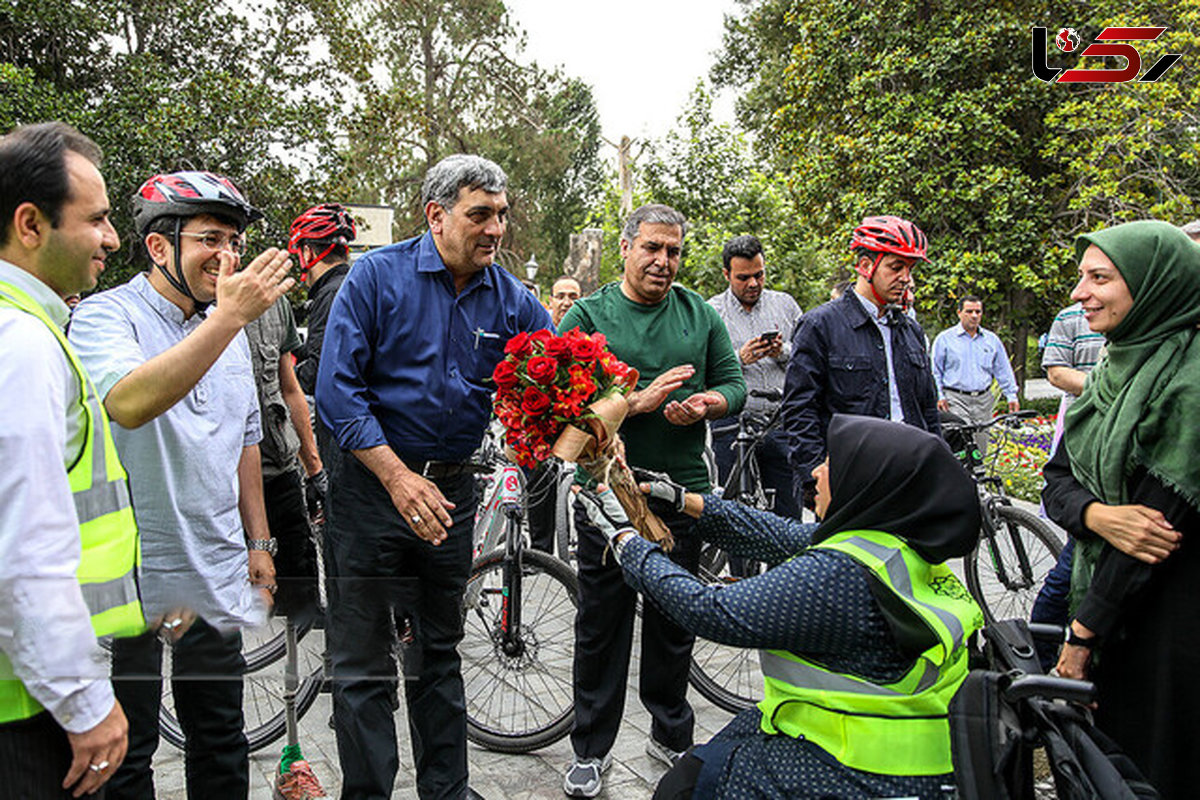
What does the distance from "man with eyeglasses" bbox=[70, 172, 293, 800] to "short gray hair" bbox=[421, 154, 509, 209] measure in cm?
62

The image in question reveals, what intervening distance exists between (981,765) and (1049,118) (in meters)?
15.5

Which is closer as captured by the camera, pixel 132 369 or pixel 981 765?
pixel 981 765

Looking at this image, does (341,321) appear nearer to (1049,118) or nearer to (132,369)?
(132,369)

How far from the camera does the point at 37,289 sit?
1.78 meters

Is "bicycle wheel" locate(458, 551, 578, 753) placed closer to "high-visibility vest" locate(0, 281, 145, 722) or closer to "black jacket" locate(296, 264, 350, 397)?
"black jacket" locate(296, 264, 350, 397)

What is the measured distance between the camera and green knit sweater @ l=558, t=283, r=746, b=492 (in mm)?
3615

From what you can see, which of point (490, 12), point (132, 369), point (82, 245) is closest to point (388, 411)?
point (132, 369)

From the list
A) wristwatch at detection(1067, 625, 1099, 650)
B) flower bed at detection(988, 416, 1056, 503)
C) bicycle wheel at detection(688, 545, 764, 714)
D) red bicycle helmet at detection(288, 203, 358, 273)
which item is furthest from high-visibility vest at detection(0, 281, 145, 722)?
flower bed at detection(988, 416, 1056, 503)

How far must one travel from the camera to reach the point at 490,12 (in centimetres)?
2912

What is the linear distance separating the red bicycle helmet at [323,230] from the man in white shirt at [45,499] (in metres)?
2.90

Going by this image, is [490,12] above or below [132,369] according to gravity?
above

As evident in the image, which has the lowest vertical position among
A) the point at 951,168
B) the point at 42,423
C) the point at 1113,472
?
the point at 1113,472

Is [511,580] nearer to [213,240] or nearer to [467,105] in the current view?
[213,240]

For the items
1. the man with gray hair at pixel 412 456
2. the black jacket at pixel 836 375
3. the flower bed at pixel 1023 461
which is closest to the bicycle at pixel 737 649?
the black jacket at pixel 836 375
